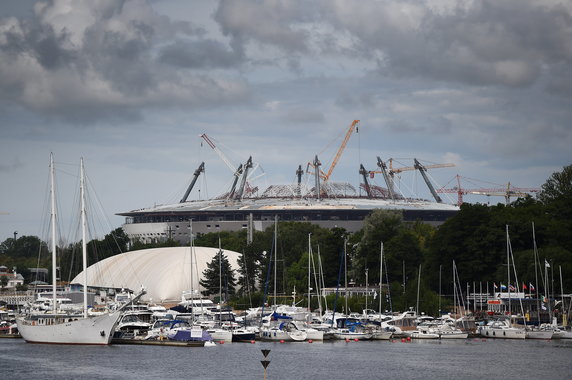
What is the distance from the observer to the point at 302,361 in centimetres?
7825

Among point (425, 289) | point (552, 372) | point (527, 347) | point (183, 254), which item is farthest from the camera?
point (183, 254)

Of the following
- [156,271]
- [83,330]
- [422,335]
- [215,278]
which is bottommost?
[422,335]

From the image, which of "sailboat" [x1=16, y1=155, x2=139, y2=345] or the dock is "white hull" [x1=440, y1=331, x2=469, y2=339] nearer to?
the dock

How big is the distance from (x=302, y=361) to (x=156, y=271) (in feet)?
258

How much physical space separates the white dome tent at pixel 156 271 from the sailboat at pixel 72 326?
2154 inches

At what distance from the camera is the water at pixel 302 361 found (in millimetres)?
70688

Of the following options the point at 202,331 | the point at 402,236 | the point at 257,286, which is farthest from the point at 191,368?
the point at 257,286

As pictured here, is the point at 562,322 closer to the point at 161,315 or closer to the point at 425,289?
the point at 425,289

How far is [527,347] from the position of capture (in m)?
90.1

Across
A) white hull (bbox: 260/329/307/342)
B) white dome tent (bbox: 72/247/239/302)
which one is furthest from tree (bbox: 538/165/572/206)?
white hull (bbox: 260/329/307/342)

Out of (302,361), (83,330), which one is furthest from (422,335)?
(83,330)

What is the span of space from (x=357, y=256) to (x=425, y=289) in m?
18.5

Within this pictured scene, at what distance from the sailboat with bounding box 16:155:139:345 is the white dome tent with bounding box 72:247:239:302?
179ft

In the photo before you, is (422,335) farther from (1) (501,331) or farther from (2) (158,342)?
(2) (158,342)
